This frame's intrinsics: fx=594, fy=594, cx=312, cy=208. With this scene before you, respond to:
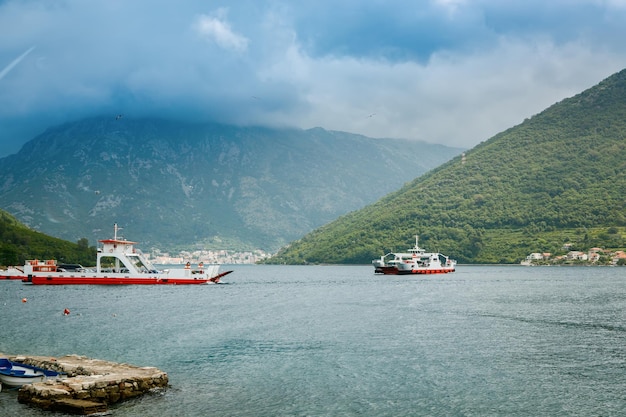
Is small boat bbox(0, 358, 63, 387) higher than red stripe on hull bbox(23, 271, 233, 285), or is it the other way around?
red stripe on hull bbox(23, 271, 233, 285)

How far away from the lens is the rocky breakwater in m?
25.0

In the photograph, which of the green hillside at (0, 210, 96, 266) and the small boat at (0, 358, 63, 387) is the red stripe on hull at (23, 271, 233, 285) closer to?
the green hillside at (0, 210, 96, 266)

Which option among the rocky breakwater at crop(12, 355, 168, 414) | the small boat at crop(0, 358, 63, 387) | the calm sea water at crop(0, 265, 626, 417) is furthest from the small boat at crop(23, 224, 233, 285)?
the rocky breakwater at crop(12, 355, 168, 414)

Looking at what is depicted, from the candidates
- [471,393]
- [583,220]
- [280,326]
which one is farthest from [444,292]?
[583,220]

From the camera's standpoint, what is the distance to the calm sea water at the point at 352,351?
27.5 metres

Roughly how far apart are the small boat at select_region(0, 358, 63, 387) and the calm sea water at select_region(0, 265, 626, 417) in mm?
900

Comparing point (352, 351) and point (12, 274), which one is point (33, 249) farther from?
point (352, 351)

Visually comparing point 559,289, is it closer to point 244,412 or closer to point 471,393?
point 471,393

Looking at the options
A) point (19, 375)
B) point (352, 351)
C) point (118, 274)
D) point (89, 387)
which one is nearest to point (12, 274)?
point (118, 274)

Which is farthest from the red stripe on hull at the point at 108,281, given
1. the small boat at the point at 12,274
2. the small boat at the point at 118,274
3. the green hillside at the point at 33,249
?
the green hillside at the point at 33,249

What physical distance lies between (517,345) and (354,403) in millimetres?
20081

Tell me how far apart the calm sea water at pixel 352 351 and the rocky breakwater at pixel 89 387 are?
0.74m

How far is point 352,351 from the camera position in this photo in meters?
41.6

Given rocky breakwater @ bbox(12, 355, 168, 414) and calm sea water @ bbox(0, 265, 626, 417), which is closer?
rocky breakwater @ bbox(12, 355, 168, 414)
